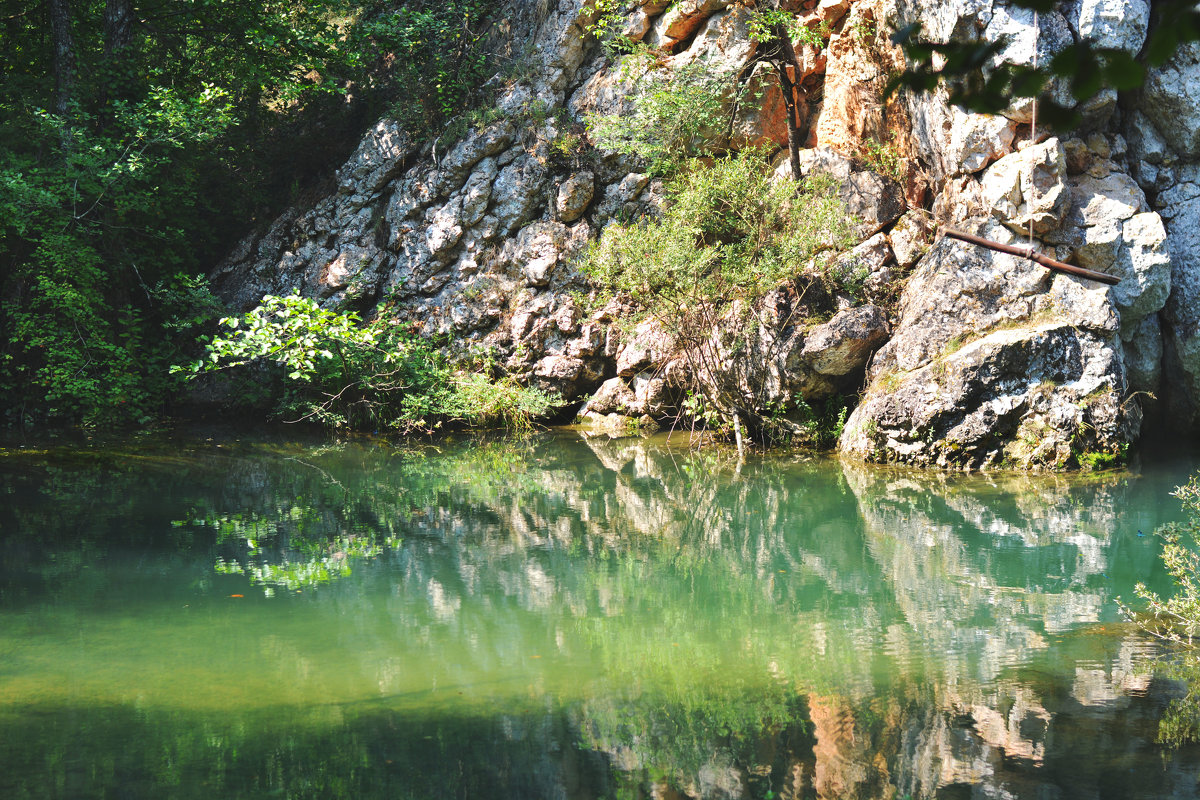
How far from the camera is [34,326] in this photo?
1430 centimetres

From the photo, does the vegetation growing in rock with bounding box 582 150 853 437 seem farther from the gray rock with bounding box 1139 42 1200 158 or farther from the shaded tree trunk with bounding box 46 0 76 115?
the shaded tree trunk with bounding box 46 0 76 115

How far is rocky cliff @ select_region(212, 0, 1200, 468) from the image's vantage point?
11625 millimetres

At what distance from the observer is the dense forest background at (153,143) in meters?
14.4

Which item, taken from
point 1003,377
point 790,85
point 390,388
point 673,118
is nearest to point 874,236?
point 790,85

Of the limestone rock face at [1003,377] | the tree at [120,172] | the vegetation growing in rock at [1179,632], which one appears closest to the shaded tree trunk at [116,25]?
the tree at [120,172]

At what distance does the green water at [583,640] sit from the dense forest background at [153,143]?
4498mm

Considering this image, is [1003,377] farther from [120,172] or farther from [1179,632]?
[120,172]

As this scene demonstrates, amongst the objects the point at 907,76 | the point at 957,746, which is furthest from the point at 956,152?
the point at 907,76

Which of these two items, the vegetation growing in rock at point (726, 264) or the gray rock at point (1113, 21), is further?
the vegetation growing in rock at point (726, 264)

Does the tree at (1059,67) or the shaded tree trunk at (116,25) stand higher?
the shaded tree trunk at (116,25)

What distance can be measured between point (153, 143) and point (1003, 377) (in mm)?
13335

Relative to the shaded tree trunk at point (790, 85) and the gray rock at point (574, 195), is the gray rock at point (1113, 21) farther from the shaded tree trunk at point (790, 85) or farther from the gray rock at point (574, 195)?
the gray rock at point (574, 195)

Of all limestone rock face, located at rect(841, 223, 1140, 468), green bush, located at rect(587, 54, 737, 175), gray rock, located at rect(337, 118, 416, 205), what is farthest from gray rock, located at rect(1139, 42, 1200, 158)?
gray rock, located at rect(337, 118, 416, 205)

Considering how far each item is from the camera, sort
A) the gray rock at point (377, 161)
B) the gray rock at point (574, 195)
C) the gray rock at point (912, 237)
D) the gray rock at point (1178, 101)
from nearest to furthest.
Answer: the gray rock at point (1178, 101), the gray rock at point (912, 237), the gray rock at point (574, 195), the gray rock at point (377, 161)
